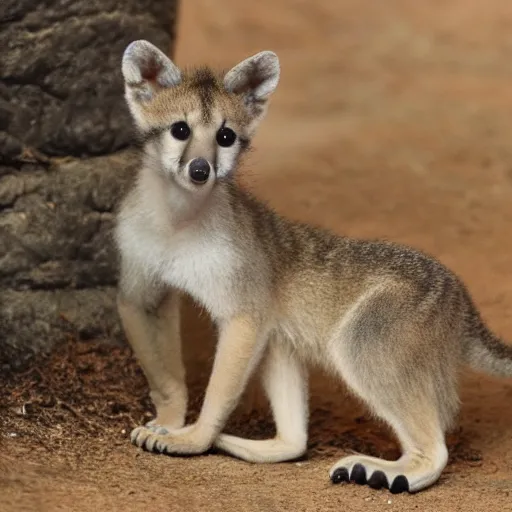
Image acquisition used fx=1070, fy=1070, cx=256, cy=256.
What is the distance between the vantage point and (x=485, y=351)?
19.2 ft

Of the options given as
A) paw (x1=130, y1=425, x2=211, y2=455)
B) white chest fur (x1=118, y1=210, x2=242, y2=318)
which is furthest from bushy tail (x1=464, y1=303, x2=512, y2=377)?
paw (x1=130, y1=425, x2=211, y2=455)

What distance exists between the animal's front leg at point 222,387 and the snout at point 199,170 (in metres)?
0.84

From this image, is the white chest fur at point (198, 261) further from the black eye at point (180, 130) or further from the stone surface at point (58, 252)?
the stone surface at point (58, 252)

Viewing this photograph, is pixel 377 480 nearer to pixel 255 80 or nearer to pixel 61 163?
pixel 255 80

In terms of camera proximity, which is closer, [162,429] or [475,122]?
[162,429]

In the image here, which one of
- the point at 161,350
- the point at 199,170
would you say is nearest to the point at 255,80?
the point at 199,170

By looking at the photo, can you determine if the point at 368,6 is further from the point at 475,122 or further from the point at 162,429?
the point at 162,429

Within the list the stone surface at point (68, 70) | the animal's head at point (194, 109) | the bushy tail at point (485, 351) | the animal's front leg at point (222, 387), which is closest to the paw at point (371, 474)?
the animal's front leg at point (222, 387)

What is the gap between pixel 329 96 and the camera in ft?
43.2

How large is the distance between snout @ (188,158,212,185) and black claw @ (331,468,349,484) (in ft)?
5.25

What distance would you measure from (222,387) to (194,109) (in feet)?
4.67

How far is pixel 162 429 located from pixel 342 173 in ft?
14.8

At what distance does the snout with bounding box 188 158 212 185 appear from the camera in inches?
199

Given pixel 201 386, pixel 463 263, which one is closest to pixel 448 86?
pixel 463 263
